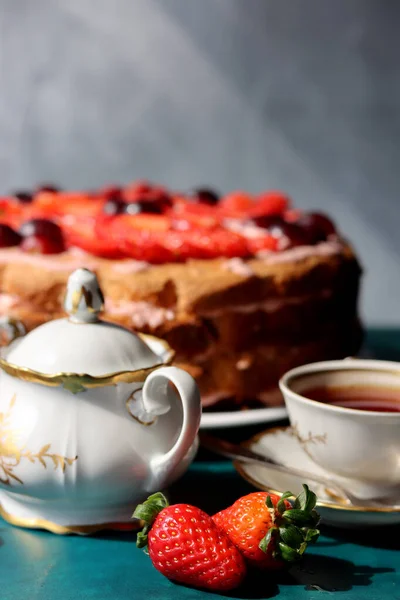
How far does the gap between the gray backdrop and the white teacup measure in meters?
2.83

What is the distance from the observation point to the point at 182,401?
1.27m

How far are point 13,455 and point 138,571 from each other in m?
0.23

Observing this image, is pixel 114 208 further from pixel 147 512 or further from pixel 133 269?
pixel 147 512

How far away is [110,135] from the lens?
4.13 m

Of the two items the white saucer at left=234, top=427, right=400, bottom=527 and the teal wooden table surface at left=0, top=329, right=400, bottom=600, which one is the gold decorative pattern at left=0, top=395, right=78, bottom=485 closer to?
the teal wooden table surface at left=0, top=329, right=400, bottom=600

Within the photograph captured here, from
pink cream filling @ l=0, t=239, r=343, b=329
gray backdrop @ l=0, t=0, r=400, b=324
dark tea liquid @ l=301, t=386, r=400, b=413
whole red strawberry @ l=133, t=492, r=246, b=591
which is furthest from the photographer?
gray backdrop @ l=0, t=0, r=400, b=324

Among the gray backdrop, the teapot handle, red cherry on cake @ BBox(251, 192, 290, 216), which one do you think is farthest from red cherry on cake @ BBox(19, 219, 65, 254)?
the gray backdrop

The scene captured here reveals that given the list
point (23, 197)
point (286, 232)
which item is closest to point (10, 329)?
point (286, 232)

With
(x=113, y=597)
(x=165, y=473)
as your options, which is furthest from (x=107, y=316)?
(x=113, y=597)

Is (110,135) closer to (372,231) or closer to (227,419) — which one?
(372,231)

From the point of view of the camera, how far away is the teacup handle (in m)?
1.25

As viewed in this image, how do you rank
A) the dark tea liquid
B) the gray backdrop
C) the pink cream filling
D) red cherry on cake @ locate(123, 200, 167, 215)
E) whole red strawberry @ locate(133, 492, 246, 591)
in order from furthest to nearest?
the gray backdrop, red cherry on cake @ locate(123, 200, 167, 215), the pink cream filling, the dark tea liquid, whole red strawberry @ locate(133, 492, 246, 591)

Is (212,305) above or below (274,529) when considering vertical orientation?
above

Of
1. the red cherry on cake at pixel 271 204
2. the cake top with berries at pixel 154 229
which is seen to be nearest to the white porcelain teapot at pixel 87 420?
the cake top with berries at pixel 154 229
